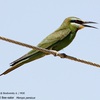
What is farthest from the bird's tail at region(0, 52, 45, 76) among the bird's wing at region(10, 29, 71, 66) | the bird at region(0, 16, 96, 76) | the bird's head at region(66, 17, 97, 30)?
the bird's head at region(66, 17, 97, 30)

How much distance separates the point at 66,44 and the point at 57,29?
1.37ft

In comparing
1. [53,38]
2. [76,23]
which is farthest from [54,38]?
[76,23]

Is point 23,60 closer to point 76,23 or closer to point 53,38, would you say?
point 53,38

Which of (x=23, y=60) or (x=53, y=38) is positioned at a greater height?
(x=53, y=38)

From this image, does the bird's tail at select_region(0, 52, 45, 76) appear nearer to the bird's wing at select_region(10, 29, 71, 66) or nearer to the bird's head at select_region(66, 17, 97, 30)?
the bird's wing at select_region(10, 29, 71, 66)

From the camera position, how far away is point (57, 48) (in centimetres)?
513

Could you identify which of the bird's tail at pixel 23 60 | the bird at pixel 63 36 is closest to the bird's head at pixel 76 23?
the bird at pixel 63 36

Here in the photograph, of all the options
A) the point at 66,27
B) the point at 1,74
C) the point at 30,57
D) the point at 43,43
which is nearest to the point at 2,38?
the point at 1,74

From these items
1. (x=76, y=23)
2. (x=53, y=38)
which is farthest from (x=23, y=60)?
(x=76, y=23)

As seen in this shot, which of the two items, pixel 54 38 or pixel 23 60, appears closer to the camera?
pixel 23 60

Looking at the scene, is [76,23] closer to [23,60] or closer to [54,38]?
[54,38]

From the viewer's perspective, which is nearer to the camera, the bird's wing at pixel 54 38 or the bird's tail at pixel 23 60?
the bird's tail at pixel 23 60

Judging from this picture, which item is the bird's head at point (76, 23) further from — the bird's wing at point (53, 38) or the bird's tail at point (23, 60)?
the bird's tail at point (23, 60)

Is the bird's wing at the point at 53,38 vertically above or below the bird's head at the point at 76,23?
below
